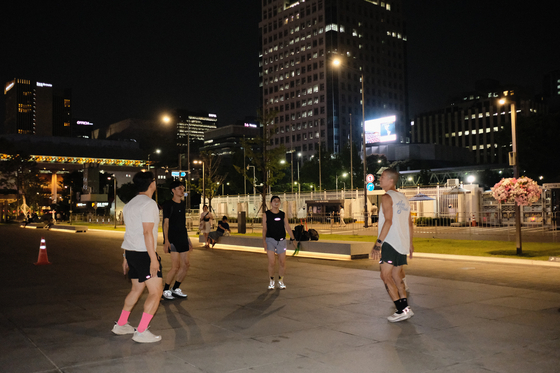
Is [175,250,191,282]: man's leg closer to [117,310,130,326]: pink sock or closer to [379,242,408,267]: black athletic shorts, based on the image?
[117,310,130,326]: pink sock

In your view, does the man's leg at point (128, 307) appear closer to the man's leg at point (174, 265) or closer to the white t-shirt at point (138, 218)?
the white t-shirt at point (138, 218)

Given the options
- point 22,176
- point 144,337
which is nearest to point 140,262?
point 144,337

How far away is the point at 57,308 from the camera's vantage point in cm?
794

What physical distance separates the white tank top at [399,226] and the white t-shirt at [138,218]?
2.94 m

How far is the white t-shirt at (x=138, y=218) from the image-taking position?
5652mm

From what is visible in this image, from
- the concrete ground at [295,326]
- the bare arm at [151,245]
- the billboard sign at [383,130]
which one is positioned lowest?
the concrete ground at [295,326]

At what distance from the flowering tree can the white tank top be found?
432 inches

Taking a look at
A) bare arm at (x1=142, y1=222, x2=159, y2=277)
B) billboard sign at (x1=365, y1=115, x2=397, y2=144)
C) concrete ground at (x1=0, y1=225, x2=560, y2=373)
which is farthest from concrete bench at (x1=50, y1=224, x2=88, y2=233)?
billboard sign at (x1=365, y1=115, x2=397, y2=144)

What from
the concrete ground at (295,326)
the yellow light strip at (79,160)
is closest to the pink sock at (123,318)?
the concrete ground at (295,326)

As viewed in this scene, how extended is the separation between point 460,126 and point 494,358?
162199 mm

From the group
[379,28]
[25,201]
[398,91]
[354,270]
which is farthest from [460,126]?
[354,270]

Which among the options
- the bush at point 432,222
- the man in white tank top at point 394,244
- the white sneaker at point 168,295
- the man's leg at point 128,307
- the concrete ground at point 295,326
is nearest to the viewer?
the concrete ground at point 295,326

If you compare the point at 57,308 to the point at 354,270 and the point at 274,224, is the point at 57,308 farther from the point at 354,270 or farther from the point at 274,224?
the point at 354,270

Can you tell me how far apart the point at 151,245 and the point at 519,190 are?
45.4 ft
